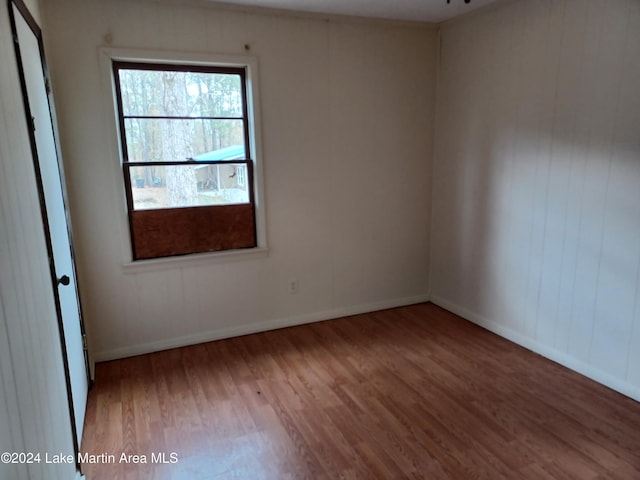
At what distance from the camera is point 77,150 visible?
2.91 m

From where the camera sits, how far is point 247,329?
3.63m

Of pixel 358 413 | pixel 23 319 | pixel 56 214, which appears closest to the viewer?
pixel 23 319

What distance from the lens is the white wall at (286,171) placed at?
2920 millimetres

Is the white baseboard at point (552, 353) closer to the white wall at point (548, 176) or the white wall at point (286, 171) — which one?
the white wall at point (548, 176)

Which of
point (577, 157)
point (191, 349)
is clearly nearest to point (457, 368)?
point (577, 157)

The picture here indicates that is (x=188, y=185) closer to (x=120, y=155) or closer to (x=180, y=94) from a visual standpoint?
(x=120, y=155)

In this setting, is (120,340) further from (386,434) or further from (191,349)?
(386,434)

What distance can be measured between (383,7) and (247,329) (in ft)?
9.17

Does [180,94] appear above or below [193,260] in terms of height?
above

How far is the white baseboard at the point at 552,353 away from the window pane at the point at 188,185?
7.20ft

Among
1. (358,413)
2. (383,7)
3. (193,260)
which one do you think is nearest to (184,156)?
(193,260)

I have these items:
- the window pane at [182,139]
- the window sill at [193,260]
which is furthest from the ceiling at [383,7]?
the window sill at [193,260]

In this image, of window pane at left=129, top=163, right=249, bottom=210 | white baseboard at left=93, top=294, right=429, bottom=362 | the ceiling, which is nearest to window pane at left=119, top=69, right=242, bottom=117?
window pane at left=129, top=163, right=249, bottom=210

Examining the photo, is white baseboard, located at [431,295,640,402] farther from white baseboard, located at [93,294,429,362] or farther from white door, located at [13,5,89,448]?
white door, located at [13,5,89,448]
